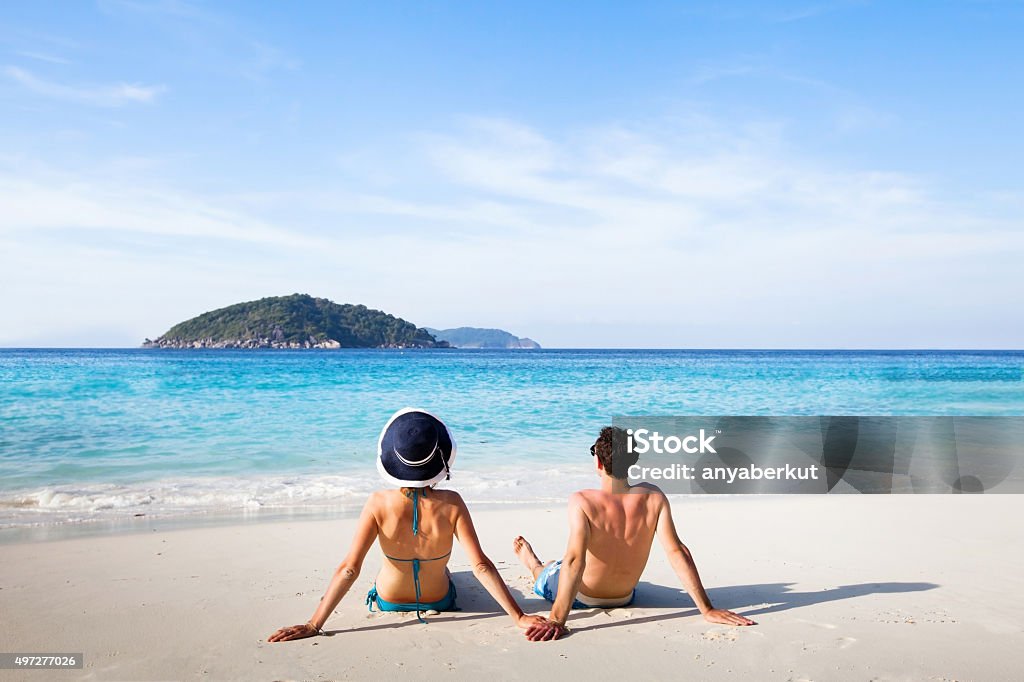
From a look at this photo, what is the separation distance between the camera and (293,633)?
375cm

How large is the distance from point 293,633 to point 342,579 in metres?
0.39

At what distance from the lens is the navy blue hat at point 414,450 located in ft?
11.9

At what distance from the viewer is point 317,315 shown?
6862 centimetres

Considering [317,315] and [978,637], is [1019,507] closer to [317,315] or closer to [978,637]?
[978,637]

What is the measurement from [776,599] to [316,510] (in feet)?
15.7

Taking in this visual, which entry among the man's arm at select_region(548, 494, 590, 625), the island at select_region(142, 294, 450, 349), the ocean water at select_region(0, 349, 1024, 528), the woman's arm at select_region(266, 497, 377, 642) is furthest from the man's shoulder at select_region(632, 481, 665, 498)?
the island at select_region(142, 294, 450, 349)

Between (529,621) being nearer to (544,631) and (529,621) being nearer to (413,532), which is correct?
(544,631)

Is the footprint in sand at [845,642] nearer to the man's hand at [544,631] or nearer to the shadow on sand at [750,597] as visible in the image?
the shadow on sand at [750,597]

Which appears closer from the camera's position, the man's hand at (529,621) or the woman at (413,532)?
the woman at (413,532)

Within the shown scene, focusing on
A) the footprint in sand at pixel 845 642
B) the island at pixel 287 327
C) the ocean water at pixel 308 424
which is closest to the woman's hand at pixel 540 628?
the footprint in sand at pixel 845 642

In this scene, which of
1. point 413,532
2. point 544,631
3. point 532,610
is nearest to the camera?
point 544,631

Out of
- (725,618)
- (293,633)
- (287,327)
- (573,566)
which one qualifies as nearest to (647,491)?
(573,566)

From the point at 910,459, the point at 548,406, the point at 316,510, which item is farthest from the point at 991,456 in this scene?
the point at 316,510

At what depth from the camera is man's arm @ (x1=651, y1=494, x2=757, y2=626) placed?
12.7 ft
